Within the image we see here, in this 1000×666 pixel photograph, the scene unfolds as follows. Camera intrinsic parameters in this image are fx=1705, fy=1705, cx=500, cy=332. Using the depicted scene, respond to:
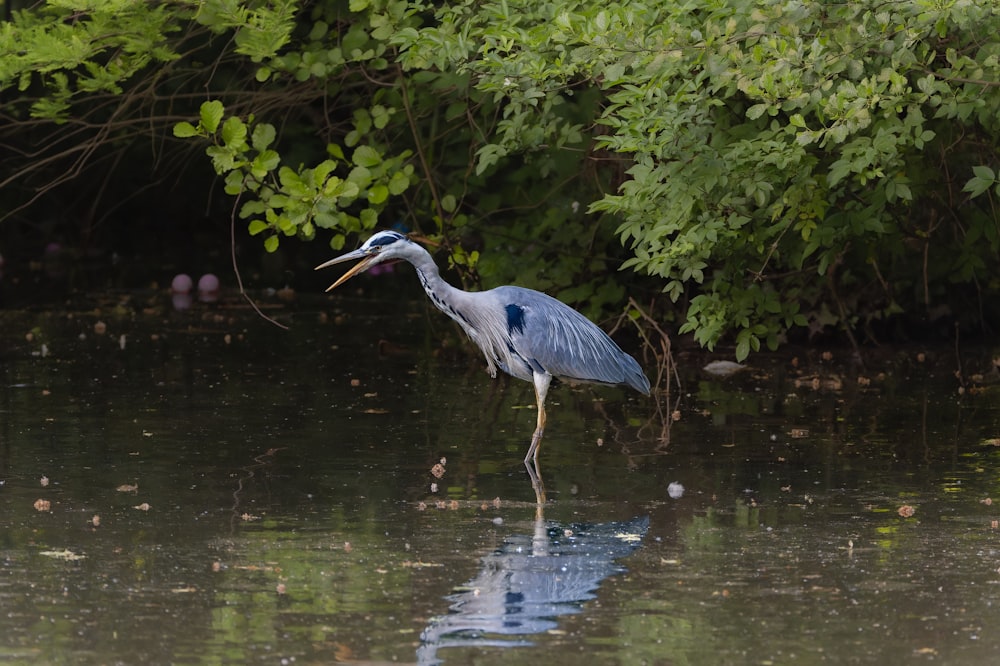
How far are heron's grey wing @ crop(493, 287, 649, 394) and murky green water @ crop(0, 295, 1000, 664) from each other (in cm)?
47

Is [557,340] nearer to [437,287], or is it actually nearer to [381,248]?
[437,287]

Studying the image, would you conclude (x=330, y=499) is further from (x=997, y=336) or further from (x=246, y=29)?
(x=997, y=336)

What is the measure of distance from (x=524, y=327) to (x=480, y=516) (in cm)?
162

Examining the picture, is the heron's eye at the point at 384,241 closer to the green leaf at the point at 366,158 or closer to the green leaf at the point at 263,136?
the green leaf at the point at 263,136

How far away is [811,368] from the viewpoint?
12.0 meters

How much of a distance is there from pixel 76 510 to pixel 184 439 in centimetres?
186

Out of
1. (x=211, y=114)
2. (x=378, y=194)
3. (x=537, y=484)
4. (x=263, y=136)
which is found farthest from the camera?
(x=378, y=194)

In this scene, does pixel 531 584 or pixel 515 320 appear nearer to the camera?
pixel 531 584

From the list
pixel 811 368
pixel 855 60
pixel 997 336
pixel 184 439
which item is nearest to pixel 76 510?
pixel 184 439

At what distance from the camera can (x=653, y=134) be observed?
8.75 metres

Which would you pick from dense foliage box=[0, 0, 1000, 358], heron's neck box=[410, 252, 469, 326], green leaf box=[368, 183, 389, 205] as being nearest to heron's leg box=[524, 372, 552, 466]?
heron's neck box=[410, 252, 469, 326]

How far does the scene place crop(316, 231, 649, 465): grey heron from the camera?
8.74 m

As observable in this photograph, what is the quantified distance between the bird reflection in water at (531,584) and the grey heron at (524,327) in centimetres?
148

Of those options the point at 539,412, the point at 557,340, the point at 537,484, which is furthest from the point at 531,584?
the point at 557,340
